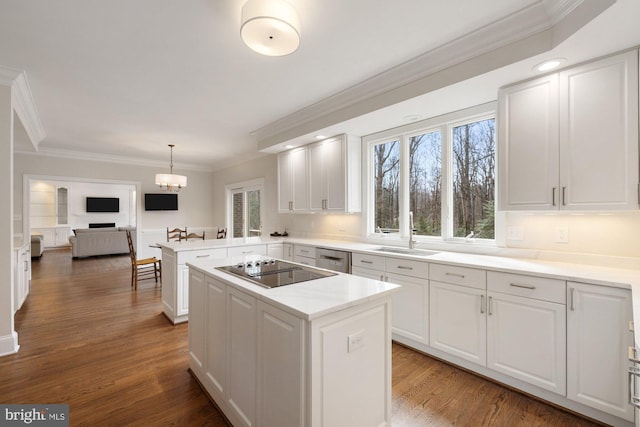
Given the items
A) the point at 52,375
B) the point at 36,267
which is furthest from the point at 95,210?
the point at 52,375

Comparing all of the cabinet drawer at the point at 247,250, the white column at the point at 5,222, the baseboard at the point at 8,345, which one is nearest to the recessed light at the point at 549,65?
the cabinet drawer at the point at 247,250

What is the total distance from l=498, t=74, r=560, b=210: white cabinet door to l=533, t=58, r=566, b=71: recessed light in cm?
9

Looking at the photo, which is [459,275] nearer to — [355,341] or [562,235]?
[562,235]

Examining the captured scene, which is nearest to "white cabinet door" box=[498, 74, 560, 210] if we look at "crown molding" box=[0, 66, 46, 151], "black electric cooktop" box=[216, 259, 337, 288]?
"black electric cooktop" box=[216, 259, 337, 288]

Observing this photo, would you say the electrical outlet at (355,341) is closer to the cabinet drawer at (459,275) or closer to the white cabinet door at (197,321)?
the white cabinet door at (197,321)

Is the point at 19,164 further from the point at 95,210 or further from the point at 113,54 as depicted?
the point at 95,210

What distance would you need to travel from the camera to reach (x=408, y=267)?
2730 millimetres

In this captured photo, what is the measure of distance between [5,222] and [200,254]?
1700 millimetres

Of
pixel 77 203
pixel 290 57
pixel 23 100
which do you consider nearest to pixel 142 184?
pixel 23 100

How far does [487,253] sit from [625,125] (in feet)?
4.48

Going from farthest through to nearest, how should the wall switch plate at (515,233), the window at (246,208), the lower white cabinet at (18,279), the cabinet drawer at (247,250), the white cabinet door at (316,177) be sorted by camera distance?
the window at (246,208) → the white cabinet door at (316,177) → the cabinet drawer at (247,250) → the lower white cabinet at (18,279) → the wall switch plate at (515,233)

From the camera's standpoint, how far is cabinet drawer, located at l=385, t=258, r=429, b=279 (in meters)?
2.62

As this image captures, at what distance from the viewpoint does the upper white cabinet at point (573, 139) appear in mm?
1813

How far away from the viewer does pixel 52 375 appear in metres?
2.33
